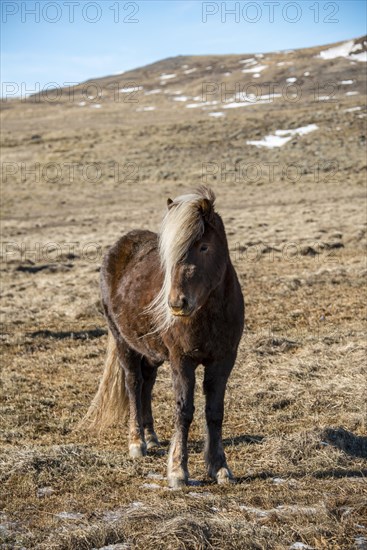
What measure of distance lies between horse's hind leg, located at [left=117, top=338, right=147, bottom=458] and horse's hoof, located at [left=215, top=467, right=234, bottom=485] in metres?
1.14

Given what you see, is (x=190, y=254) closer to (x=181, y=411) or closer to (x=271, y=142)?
(x=181, y=411)

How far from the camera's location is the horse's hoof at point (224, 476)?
5.08 m

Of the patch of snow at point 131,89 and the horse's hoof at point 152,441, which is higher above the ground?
the patch of snow at point 131,89

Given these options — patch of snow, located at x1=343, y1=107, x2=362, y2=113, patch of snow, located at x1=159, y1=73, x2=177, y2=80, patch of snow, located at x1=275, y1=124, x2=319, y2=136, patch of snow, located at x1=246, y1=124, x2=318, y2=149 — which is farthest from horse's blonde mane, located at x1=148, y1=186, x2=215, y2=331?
patch of snow, located at x1=159, y1=73, x2=177, y2=80

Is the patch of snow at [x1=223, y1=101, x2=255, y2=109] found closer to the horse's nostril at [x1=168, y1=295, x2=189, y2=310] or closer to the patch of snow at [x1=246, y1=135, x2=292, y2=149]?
the patch of snow at [x1=246, y1=135, x2=292, y2=149]

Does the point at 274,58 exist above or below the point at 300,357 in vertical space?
above

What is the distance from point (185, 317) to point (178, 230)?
652 millimetres

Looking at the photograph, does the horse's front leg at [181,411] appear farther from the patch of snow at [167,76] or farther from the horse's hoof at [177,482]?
the patch of snow at [167,76]

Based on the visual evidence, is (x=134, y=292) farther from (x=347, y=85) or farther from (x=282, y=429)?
(x=347, y=85)

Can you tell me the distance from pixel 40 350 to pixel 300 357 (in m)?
3.95

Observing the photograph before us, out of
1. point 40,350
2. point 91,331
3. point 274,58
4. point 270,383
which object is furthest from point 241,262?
point 274,58

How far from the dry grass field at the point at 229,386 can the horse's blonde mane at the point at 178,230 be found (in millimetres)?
Answer: 1415

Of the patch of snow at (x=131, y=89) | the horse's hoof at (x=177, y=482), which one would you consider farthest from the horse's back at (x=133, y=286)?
the patch of snow at (x=131, y=89)

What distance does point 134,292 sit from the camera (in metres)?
6.06
